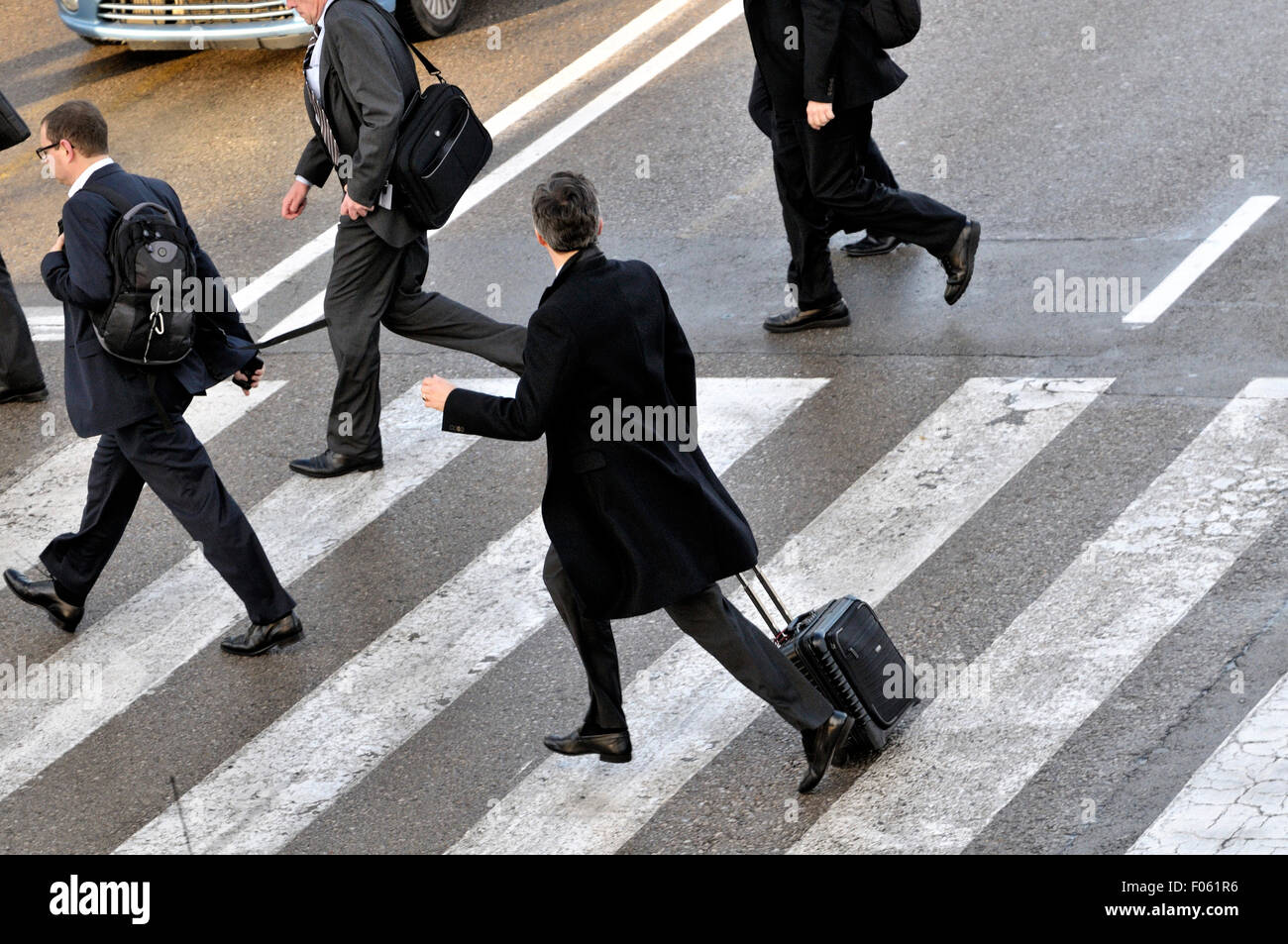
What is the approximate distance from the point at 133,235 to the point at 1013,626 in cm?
356

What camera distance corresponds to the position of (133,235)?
639 centimetres

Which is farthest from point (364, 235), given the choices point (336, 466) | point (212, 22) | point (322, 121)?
point (212, 22)

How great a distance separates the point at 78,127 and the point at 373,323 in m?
1.69

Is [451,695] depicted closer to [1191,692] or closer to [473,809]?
[473,809]

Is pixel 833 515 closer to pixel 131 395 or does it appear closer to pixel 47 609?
pixel 131 395

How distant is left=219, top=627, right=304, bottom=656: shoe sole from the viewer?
679 centimetres

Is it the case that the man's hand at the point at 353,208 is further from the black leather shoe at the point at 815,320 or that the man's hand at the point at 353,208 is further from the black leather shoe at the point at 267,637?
the black leather shoe at the point at 815,320

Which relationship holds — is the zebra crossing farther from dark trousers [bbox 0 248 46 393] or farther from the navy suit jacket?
the navy suit jacket

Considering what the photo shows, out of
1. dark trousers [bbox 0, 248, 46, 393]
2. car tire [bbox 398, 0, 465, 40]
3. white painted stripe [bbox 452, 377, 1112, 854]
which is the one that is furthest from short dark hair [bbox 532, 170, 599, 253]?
car tire [bbox 398, 0, 465, 40]

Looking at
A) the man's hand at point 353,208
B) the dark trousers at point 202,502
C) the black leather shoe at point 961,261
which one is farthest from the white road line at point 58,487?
the black leather shoe at point 961,261

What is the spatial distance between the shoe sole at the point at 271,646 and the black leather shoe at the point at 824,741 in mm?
2278
